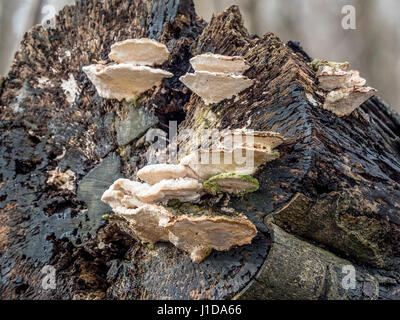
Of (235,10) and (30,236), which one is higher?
(235,10)

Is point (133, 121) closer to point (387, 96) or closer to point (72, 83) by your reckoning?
point (72, 83)

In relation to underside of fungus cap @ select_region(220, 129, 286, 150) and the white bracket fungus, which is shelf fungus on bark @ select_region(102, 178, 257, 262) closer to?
underside of fungus cap @ select_region(220, 129, 286, 150)

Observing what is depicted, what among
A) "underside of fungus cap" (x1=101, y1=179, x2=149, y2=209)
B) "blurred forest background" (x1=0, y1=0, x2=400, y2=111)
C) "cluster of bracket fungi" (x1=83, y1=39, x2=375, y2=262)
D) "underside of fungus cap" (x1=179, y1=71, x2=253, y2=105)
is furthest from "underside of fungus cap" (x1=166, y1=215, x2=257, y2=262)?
"blurred forest background" (x1=0, y1=0, x2=400, y2=111)

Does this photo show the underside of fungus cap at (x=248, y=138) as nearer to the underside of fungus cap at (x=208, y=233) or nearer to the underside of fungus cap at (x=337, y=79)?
the underside of fungus cap at (x=208, y=233)

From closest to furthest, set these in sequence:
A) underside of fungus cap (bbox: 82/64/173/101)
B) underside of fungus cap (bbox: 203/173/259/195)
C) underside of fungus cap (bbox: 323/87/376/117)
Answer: underside of fungus cap (bbox: 203/173/259/195)
underside of fungus cap (bbox: 323/87/376/117)
underside of fungus cap (bbox: 82/64/173/101)

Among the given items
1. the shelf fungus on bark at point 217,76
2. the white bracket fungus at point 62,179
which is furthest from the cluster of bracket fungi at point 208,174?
the white bracket fungus at point 62,179

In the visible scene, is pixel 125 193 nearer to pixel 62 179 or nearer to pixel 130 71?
pixel 130 71

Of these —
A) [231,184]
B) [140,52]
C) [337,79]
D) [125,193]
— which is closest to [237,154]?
[231,184]
